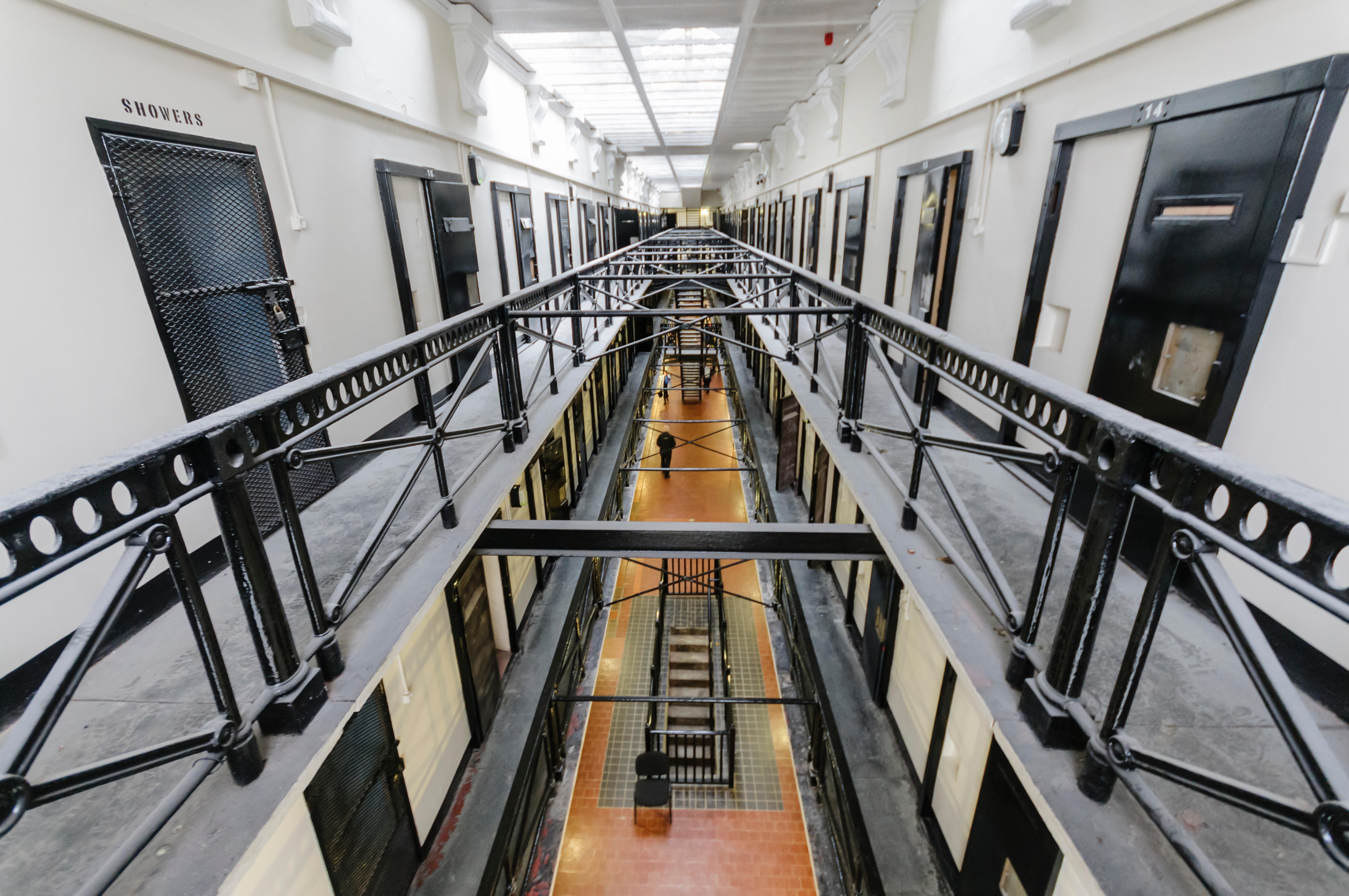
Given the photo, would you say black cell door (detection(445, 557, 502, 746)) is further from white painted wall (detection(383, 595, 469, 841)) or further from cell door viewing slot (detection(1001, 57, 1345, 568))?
cell door viewing slot (detection(1001, 57, 1345, 568))

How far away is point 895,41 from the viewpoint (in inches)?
218

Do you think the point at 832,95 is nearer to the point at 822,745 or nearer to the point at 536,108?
the point at 536,108

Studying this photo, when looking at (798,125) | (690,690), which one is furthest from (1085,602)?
(798,125)

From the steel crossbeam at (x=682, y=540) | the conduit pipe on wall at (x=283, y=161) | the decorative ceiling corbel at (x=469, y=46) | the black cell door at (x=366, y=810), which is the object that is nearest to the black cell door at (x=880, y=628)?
the steel crossbeam at (x=682, y=540)

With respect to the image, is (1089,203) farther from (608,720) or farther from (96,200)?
(608,720)

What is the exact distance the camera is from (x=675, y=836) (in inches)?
209

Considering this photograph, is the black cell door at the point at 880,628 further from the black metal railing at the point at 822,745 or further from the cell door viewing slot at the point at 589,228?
the cell door viewing slot at the point at 589,228

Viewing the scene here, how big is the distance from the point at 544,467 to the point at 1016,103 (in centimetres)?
452

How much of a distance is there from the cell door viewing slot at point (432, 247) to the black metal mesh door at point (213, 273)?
4.23 feet

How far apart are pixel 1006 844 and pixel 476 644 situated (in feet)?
9.58

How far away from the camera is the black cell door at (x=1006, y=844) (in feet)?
6.86

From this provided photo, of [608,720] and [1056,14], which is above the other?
[1056,14]

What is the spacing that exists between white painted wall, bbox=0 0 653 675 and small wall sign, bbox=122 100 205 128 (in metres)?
0.02

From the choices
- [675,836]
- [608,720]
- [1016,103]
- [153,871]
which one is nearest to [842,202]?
[1016,103]
